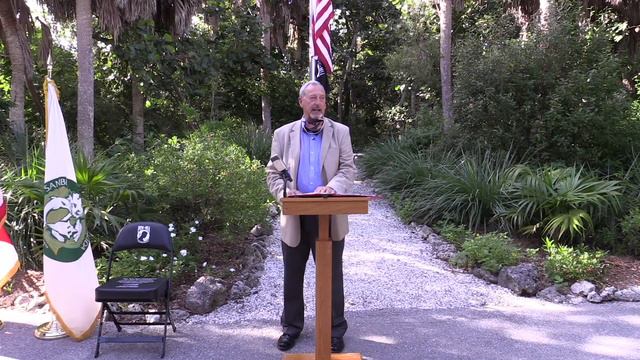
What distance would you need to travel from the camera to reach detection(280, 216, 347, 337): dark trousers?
4312 mm

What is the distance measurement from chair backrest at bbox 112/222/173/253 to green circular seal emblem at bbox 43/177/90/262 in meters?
0.33

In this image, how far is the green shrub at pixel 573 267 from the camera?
6.06 metres

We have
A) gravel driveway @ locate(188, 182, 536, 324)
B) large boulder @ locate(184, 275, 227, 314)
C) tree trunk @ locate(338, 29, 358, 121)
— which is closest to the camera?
large boulder @ locate(184, 275, 227, 314)

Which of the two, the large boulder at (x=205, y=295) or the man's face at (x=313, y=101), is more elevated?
the man's face at (x=313, y=101)

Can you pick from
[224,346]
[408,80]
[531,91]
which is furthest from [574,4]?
[224,346]

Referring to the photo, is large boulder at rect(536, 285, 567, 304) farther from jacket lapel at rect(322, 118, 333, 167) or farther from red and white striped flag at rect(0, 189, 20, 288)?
red and white striped flag at rect(0, 189, 20, 288)

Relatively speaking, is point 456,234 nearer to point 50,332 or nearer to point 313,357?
point 313,357

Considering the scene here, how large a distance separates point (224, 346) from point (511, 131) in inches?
265

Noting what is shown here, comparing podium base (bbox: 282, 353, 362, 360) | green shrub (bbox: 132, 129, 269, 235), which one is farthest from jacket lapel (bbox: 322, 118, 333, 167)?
green shrub (bbox: 132, 129, 269, 235)

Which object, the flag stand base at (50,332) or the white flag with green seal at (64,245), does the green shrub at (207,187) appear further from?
the flag stand base at (50,332)

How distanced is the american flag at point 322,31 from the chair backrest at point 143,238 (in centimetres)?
410

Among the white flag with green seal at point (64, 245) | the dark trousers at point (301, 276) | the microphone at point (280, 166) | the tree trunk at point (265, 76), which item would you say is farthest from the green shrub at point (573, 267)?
the tree trunk at point (265, 76)

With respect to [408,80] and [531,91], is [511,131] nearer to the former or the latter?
[531,91]

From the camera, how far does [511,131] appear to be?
373 inches
